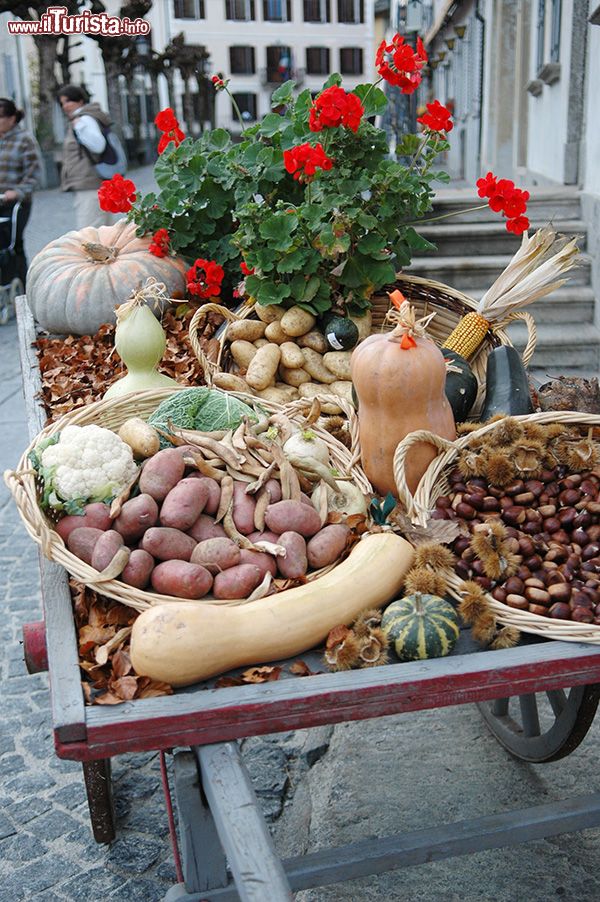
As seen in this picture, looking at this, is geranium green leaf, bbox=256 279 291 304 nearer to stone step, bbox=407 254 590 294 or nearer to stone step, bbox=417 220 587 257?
stone step, bbox=407 254 590 294

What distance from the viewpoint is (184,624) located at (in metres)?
1.55

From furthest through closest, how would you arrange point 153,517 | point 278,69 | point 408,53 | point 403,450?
point 278,69 < point 408,53 < point 403,450 < point 153,517

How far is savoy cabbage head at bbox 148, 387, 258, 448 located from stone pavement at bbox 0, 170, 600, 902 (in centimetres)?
130

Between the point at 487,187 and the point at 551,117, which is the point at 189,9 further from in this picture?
the point at 487,187

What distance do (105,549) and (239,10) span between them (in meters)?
56.5

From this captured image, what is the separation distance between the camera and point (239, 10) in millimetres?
51781

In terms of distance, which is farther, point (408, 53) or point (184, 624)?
point (408, 53)

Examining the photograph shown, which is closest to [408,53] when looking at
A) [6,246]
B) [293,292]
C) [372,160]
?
[372,160]

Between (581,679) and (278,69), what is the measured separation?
56037 mm

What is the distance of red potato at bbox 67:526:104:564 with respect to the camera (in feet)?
5.79

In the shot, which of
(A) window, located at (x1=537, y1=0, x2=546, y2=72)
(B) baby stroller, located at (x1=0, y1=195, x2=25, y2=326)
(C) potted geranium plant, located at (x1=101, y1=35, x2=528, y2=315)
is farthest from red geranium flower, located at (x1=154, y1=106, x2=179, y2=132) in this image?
(A) window, located at (x1=537, y1=0, x2=546, y2=72)

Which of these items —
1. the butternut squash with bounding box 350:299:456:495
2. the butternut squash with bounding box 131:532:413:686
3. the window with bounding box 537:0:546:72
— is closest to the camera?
the butternut squash with bounding box 131:532:413:686

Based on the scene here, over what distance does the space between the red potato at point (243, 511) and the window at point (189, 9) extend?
54.6 meters

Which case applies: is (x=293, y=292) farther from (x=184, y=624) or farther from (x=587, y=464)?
(x=184, y=624)
